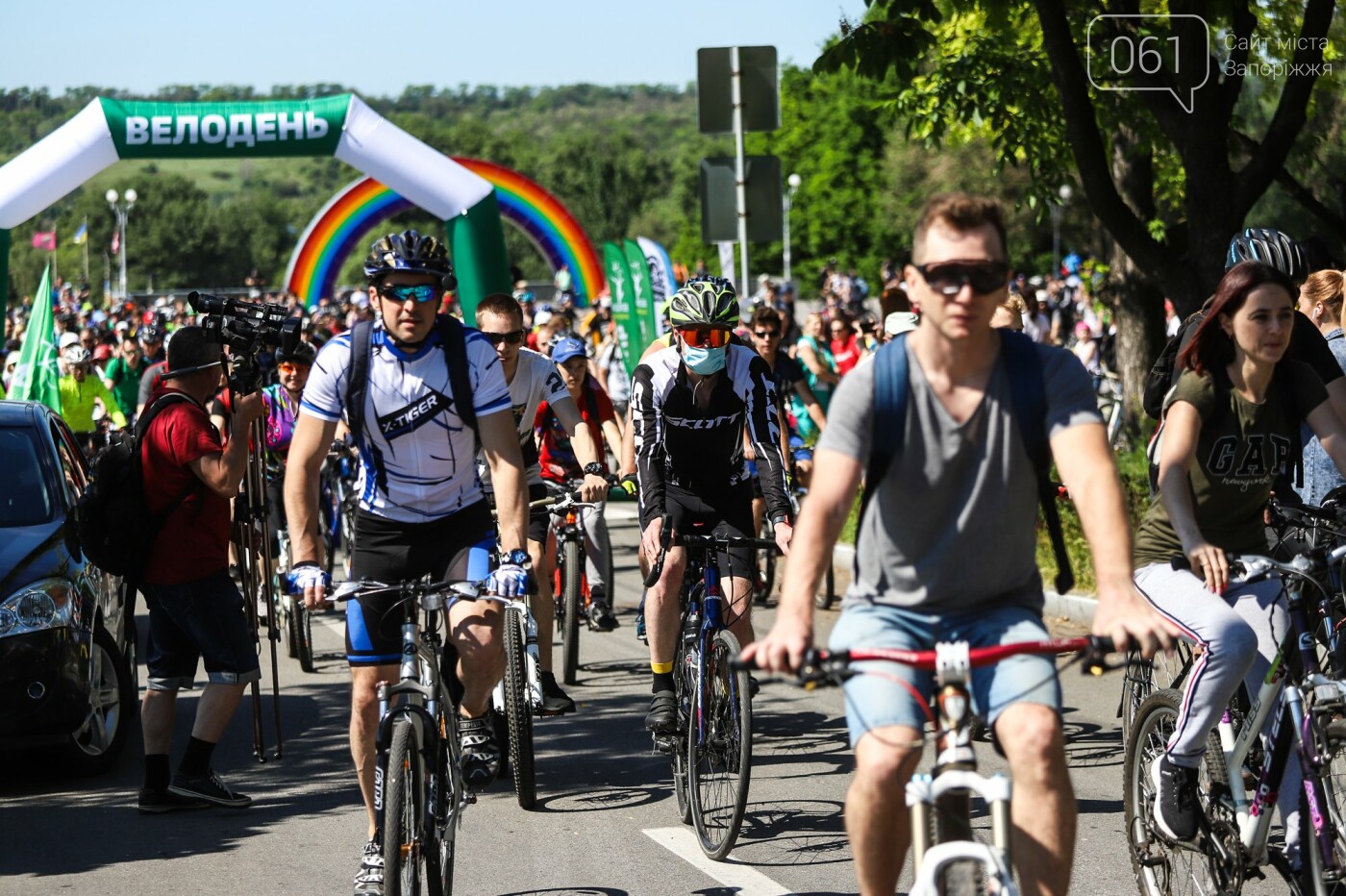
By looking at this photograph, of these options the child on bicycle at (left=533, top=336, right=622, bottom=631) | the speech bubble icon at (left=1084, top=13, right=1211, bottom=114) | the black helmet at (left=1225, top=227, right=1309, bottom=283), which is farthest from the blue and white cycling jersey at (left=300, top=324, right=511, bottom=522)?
the speech bubble icon at (left=1084, top=13, right=1211, bottom=114)

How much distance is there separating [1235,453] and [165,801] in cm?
450

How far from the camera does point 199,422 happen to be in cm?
721

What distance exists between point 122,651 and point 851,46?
5.81 metres

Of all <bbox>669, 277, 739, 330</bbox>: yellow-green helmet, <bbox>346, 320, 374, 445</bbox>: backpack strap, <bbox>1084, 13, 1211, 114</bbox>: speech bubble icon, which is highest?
<bbox>1084, 13, 1211, 114</bbox>: speech bubble icon

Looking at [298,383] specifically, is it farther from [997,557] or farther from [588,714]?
[997,557]

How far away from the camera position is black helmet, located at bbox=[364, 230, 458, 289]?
5.40 metres

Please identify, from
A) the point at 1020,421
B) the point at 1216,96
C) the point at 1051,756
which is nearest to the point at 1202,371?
the point at 1020,421

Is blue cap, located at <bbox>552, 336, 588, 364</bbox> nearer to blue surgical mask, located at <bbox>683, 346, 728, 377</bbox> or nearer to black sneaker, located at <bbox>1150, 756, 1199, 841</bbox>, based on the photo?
blue surgical mask, located at <bbox>683, 346, 728, 377</bbox>

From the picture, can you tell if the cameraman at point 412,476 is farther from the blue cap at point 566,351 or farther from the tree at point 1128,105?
the tree at point 1128,105

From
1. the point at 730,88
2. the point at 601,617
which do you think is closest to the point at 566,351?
the point at 601,617

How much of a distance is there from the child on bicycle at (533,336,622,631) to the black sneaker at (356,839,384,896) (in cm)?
426

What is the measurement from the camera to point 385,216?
134 feet

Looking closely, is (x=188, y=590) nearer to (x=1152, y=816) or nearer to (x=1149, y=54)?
(x=1152, y=816)

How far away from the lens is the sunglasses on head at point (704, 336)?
696 cm
